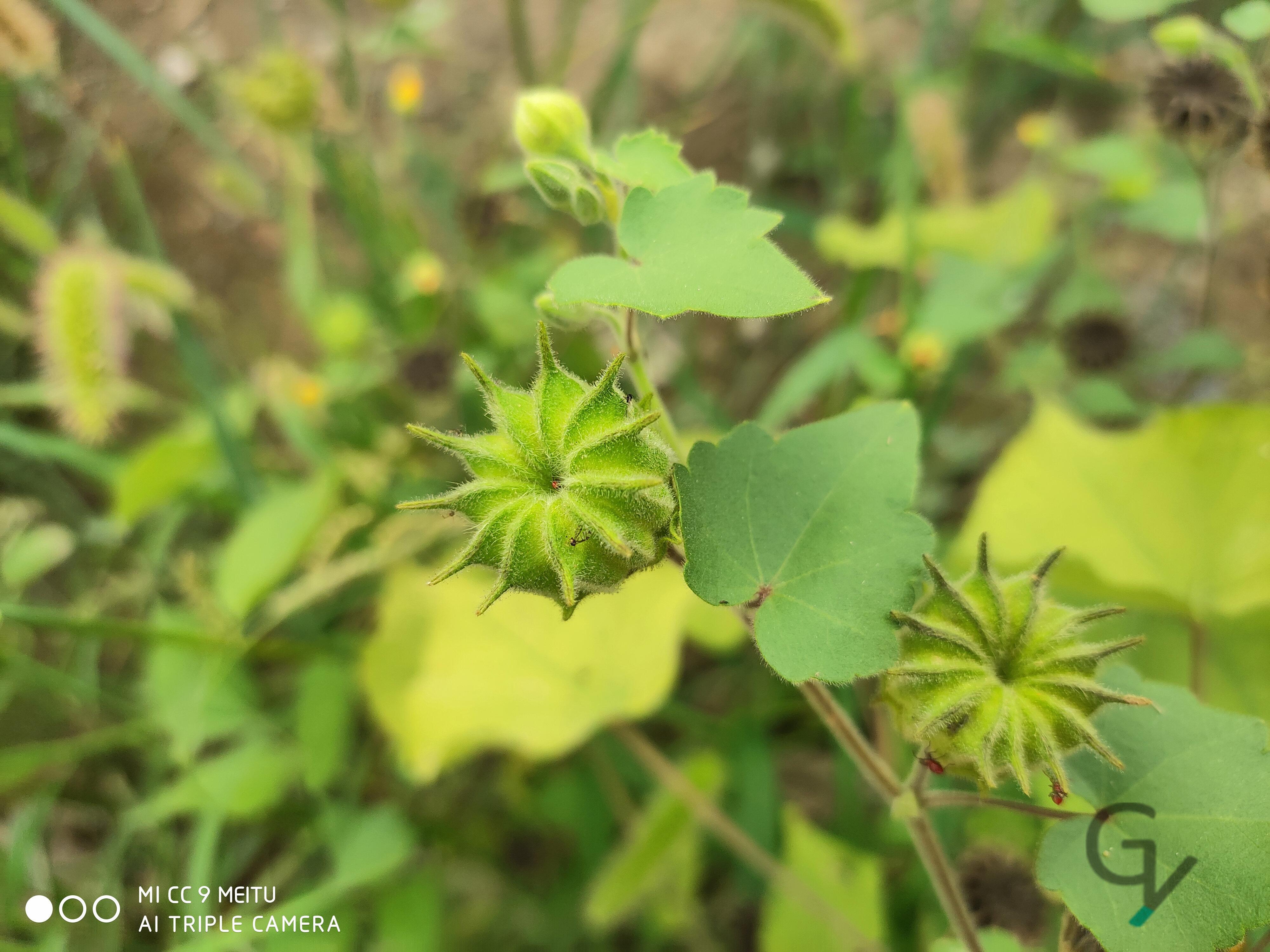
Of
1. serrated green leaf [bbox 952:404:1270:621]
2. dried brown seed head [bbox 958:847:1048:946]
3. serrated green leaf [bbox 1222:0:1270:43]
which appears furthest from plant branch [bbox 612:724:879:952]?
serrated green leaf [bbox 1222:0:1270:43]

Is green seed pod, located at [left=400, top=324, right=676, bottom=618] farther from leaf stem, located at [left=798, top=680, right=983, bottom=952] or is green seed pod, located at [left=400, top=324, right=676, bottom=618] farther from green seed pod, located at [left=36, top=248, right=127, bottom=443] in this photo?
green seed pod, located at [left=36, top=248, right=127, bottom=443]

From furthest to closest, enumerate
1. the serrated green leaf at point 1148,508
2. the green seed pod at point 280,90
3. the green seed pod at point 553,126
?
the green seed pod at point 280,90, the serrated green leaf at point 1148,508, the green seed pod at point 553,126

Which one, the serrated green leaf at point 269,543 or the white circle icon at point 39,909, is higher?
the serrated green leaf at point 269,543

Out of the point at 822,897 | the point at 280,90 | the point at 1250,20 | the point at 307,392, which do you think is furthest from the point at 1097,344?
the point at 280,90

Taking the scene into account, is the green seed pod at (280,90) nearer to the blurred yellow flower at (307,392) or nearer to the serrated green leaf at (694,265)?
the blurred yellow flower at (307,392)

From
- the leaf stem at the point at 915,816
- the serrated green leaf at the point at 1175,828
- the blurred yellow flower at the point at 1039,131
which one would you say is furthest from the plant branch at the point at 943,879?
the blurred yellow flower at the point at 1039,131

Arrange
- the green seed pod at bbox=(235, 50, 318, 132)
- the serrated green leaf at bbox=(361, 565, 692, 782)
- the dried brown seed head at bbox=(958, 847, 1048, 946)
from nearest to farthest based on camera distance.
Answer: the dried brown seed head at bbox=(958, 847, 1048, 946) → the serrated green leaf at bbox=(361, 565, 692, 782) → the green seed pod at bbox=(235, 50, 318, 132)

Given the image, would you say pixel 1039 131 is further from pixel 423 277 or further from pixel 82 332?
pixel 82 332
